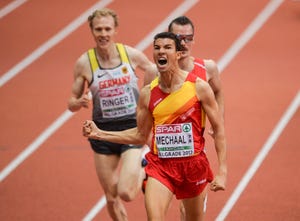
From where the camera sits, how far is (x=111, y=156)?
777cm

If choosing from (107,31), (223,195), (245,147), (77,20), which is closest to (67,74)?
(77,20)

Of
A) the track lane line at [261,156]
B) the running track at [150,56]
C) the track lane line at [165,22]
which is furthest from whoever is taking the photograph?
the track lane line at [165,22]

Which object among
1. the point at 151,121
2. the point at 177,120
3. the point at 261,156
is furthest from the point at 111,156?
the point at 261,156

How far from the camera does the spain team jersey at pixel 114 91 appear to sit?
762 centimetres

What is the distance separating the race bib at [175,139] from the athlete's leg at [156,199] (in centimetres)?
24

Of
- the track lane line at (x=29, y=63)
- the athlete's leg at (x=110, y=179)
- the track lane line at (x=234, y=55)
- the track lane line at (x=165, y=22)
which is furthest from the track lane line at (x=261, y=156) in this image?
the track lane line at (x=165, y=22)

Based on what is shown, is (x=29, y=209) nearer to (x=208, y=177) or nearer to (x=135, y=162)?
(x=135, y=162)

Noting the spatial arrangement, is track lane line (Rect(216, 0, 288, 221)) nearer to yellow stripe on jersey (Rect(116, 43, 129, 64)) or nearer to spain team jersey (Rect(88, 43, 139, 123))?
spain team jersey (Rect(88, 43, 139, 123))

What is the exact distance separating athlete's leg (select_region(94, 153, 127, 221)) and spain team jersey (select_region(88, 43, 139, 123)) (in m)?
0.35

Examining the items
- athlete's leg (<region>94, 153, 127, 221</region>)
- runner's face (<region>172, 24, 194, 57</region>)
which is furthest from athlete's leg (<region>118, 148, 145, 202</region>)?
runner's face (<region>172, 24, 194, 57</region>)

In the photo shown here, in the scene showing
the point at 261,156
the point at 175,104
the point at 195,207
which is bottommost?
the point at 261,156

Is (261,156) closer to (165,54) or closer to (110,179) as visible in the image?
(110,179)

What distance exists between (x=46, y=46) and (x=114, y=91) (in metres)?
5.92

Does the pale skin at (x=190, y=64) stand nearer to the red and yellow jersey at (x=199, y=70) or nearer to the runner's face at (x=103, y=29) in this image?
the red and yellow jersey at (x=199, y=70)
